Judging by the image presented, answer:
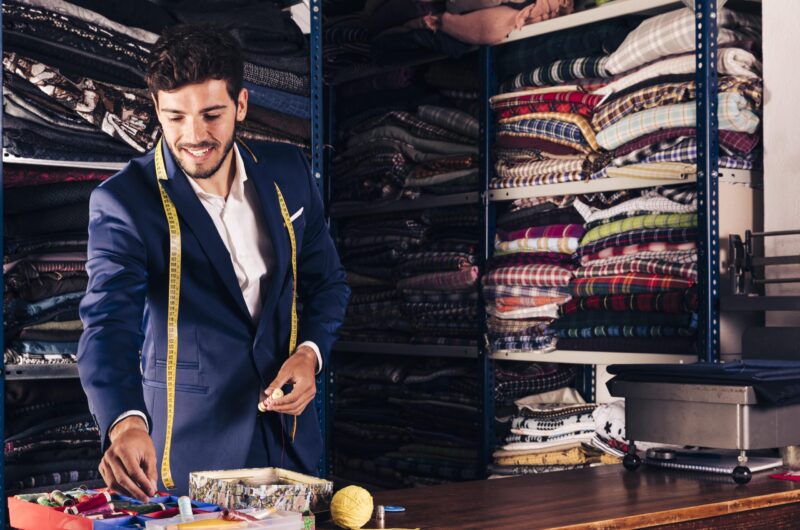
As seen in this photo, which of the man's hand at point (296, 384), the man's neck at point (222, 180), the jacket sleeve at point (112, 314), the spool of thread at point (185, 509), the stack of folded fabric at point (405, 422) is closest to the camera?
the spool of thread at point (185, 509)

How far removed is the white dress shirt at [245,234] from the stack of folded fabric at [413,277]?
159 centimetres

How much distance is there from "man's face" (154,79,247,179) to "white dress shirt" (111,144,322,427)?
53mm

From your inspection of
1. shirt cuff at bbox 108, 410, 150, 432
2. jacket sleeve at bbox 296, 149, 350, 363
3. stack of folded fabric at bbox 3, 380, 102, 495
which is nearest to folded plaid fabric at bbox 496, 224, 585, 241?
jacket sleeve at bbox 296, 149, 350, 363

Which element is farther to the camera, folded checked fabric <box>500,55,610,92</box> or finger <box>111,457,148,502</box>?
folded checked fabric <box>500,55,610,92</box>

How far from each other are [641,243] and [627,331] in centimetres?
29

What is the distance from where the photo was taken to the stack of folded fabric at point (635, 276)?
129 inches

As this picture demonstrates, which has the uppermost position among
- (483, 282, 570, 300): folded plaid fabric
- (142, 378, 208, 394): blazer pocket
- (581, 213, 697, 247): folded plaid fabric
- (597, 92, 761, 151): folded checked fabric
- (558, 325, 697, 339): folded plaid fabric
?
(597, 92, 761, 151): folded checked fabric

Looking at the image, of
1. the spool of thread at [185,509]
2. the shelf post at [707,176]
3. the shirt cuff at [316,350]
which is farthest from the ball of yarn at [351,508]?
the shelf post at [707,176]

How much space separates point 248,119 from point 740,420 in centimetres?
166

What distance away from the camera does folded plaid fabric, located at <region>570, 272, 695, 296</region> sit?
3.29 m

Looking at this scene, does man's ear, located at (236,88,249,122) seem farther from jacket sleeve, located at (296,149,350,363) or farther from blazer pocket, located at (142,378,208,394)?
blazer pocket, located at (142,378,208,394)

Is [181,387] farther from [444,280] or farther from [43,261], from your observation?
[444,280]

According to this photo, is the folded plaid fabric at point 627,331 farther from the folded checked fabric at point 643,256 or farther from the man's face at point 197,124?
the man's face at point 197,124

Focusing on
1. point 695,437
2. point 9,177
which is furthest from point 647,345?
point 9,177
